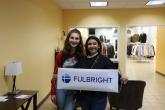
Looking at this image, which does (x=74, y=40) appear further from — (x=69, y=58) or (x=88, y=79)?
(x=88, y=79)

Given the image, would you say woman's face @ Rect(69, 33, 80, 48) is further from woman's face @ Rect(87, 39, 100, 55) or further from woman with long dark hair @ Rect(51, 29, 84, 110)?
woman's face @ Rect(87, 39, 100, 55)

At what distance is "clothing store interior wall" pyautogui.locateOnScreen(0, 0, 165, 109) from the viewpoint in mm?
3361

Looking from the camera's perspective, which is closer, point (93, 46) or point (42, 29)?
point (93, 46)

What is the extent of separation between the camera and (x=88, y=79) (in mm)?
2428

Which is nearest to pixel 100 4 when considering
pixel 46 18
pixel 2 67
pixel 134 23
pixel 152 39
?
pixel 134 23

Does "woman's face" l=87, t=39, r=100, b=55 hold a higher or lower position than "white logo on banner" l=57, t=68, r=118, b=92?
higher

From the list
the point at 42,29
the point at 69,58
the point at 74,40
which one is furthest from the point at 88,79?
the point at 42,29

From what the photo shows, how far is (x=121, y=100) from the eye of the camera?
13.8 feet

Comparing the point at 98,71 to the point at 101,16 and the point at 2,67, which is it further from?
the point at 101,16

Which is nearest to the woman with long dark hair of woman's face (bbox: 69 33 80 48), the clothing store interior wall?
woman's face (bbox: 69 33 80 48)

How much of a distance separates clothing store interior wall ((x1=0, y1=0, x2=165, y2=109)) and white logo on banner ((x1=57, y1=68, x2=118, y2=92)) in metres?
1.15

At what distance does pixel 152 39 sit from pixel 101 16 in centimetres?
810

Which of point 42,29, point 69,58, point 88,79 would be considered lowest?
point 88,79

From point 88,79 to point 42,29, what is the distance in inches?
120
